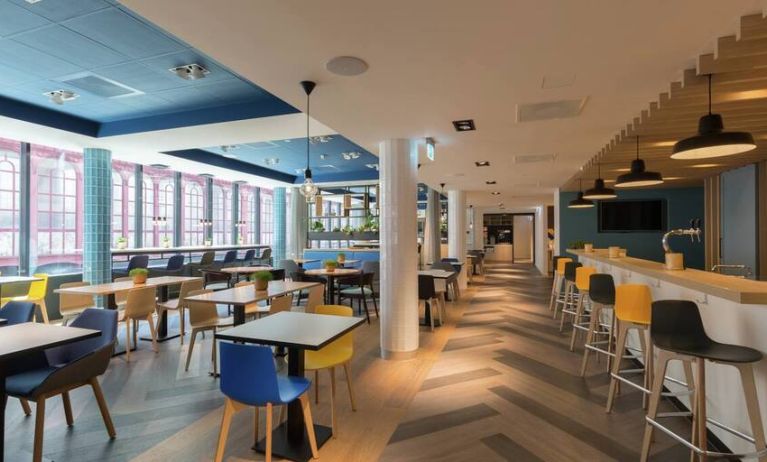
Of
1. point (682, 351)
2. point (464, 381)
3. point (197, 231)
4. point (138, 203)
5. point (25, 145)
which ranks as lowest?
point (464, 381)

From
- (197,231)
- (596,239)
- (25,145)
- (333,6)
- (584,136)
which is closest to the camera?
(333,6)

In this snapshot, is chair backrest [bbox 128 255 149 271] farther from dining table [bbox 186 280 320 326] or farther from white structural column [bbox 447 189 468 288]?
white structural column [bbox 447 189 468 288]

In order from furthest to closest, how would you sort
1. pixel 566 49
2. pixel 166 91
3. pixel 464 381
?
A: pixel 166 91 < pixel 464 381 < pixel 566 49

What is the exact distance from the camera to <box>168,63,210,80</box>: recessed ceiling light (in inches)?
166

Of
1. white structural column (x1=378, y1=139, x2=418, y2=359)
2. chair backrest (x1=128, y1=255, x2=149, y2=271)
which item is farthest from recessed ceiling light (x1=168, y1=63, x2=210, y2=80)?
chair backrest (x1=128, y1=255, x2=149, y2=271)

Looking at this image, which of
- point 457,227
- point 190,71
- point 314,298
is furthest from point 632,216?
point 190,71

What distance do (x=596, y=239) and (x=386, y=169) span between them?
724 cm

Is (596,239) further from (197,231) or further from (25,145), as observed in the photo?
(25,145)

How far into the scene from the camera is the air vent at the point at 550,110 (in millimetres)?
3487

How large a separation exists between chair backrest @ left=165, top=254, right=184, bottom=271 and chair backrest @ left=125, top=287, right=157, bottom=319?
4.44 meters

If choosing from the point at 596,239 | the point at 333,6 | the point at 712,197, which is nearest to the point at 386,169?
the point at 333,6

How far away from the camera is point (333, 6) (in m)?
2.00

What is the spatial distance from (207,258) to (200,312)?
593cm

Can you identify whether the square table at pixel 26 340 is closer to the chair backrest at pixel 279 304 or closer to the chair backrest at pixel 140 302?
the chair backrest at pixel 279 304
